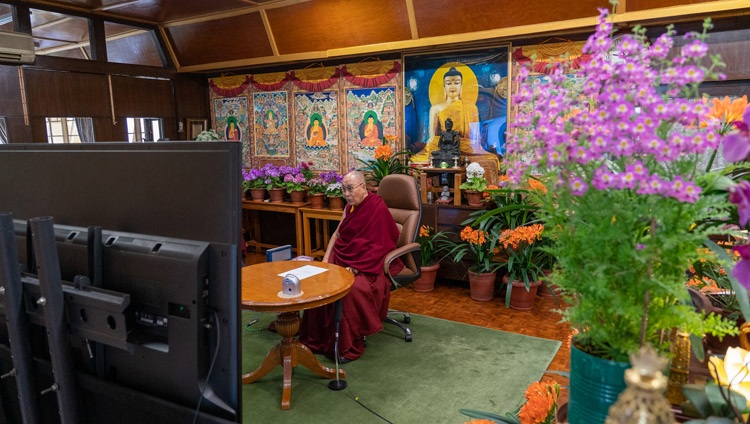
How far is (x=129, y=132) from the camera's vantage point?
19.2ft

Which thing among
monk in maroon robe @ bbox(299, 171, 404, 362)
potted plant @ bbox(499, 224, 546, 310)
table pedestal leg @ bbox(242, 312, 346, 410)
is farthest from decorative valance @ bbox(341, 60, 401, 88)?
table pedestal leg @ bbox(242, 312, 346, 410)

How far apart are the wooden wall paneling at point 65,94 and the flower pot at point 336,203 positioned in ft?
9.05

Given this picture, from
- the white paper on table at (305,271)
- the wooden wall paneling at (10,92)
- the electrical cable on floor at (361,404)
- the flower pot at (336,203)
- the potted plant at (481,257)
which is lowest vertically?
the electrical cable on floor at (361,404)

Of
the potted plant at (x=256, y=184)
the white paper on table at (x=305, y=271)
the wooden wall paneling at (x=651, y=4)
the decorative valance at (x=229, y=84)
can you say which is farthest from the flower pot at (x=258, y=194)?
the wooden wall paneling at (x=651, y=4)

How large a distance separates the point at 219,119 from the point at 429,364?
4785mm

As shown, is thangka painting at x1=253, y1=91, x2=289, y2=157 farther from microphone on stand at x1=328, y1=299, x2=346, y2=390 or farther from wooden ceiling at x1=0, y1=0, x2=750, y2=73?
microphone on stand at x1=328, y1=299, x2=346, y2=390

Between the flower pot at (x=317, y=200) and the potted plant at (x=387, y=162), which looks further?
the flower pot at (x=317, y=200)

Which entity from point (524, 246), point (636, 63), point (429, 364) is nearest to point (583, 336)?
point (636, 63)

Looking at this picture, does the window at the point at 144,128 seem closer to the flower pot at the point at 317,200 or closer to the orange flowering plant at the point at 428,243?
the flower pot at the point at 317,200

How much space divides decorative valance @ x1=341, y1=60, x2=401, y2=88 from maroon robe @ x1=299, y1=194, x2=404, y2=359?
2061 millimetres

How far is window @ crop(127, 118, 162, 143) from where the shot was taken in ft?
19.3

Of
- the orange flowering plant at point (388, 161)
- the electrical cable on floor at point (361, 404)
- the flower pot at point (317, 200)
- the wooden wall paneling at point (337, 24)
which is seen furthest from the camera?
the flower pot at point (317, 200)

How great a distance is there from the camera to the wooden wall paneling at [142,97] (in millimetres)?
5656

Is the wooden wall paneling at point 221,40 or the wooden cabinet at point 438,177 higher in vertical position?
the wooden wall paneling at point 221,40
